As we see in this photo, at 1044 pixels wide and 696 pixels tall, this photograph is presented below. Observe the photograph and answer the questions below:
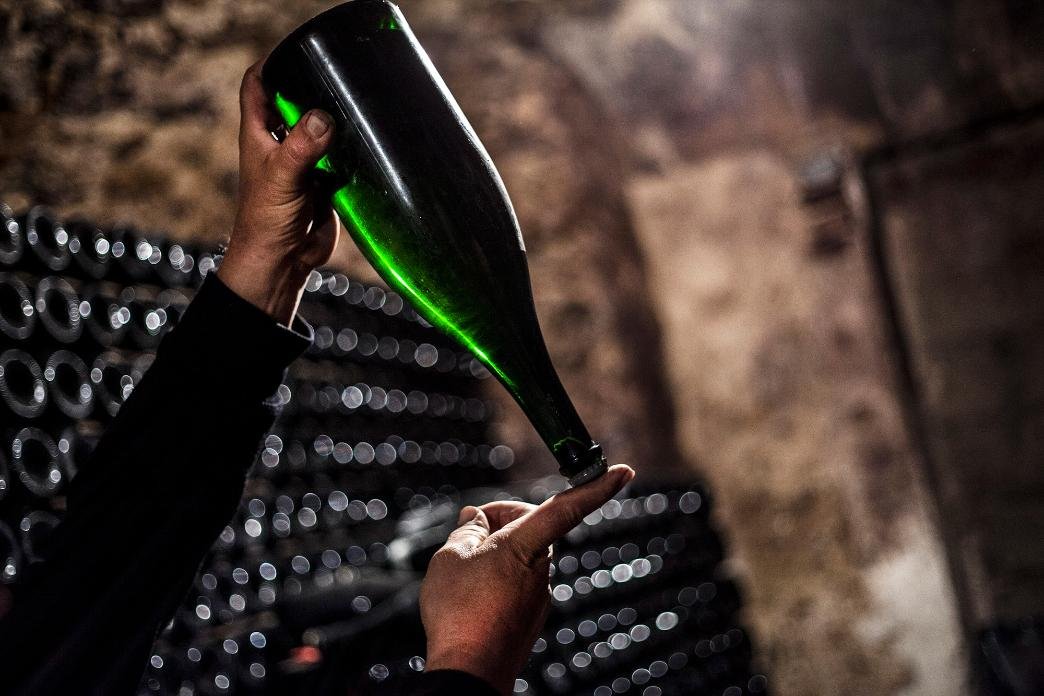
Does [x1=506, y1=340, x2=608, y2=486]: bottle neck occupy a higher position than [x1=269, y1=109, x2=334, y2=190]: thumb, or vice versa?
[x1=269, y1=109, x2=334, y2=190]: thumb

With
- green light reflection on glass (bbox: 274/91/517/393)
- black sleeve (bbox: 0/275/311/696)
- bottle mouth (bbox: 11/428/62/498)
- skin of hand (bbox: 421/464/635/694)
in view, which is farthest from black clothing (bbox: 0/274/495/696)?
bottle mouth (bbox: 11/428/62/498)

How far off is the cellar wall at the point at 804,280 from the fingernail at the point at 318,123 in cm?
226

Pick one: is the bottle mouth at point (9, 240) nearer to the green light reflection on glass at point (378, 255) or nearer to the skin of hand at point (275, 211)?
the skin of hand at point (275, 211)

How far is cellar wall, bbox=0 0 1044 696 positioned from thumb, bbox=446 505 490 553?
2149 mm

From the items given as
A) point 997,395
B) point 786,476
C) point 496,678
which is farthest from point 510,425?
point 496,678

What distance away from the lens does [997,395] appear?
3121 mm

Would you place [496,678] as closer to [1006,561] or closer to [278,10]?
[278,10]

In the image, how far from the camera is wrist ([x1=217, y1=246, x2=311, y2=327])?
0.69 meters

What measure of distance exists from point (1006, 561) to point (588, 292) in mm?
1755

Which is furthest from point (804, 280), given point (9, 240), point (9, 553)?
point (9, 553)

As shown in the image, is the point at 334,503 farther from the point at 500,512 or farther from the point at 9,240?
the point at 500,512

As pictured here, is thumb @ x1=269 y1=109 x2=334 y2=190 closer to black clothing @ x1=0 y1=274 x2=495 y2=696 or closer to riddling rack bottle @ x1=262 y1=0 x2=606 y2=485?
riddling rack bottle @ x1=262 y1=0 x2=606 y2=485

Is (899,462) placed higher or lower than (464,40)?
lower

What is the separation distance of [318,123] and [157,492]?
0.36m
